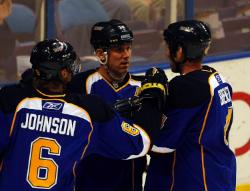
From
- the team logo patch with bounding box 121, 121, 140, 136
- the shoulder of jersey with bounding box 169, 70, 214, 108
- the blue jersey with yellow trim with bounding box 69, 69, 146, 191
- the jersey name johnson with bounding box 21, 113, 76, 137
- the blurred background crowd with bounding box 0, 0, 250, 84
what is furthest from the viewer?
the blurred background crowd with bounding box 0, 0, 250, 84

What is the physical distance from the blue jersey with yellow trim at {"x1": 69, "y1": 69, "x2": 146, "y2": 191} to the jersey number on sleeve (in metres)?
0.50

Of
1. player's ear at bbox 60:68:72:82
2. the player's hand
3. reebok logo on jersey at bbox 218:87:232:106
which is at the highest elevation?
player's ear at bbox 60:68:72:82

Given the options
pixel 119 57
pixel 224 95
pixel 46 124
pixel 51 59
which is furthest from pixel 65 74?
pixel 224 95

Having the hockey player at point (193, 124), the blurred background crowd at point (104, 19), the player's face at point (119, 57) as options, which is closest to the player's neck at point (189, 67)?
the hockey player at point (193, 124)

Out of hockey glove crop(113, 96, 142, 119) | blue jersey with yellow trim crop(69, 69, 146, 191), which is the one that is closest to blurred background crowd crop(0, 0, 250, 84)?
blue jersey with yellow trim crop(69, 69, 146, 191)

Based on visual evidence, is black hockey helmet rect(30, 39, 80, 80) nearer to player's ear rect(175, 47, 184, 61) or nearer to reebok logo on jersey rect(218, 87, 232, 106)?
player's ear rect(175, 47, 184, 61)

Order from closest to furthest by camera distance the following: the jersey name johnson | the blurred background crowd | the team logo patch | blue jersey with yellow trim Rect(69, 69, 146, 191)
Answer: the jersey name johnson
the team logo patch
blue jersey with yellow trim Rect(69, 69, 146, 191)
the blurred background crowd

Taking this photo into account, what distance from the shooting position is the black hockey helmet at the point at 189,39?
370cm

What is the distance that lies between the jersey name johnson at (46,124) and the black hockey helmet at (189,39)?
2.12 feet

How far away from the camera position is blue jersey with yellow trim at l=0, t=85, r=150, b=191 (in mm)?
3357

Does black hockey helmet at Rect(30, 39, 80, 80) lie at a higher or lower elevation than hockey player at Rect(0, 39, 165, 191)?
higher

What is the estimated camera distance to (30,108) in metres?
3.38

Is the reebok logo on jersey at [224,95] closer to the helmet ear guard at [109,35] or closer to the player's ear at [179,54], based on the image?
the player's ear at [179,54]

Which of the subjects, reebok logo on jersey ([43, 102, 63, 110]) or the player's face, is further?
the player's face
